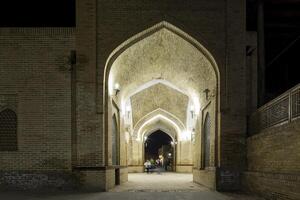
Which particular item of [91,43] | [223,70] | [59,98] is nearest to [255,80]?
[223,70]

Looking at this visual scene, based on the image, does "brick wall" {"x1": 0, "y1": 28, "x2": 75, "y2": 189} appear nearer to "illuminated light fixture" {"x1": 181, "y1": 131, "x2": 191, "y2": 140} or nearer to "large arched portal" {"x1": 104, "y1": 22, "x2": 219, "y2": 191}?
"large arched portal" {"x1": 104, "y1": 22, "x2": 219, "y2": 191}

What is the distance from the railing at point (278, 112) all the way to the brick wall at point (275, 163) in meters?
0.24

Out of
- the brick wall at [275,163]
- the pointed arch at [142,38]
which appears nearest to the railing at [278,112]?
the brick wall at [275,163]

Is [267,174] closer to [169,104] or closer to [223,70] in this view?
[223,70]

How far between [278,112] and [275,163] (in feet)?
4.08

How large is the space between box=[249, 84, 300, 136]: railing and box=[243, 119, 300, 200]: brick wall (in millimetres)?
240

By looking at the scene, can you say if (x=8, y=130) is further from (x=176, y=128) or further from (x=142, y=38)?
(x=176, y=128)

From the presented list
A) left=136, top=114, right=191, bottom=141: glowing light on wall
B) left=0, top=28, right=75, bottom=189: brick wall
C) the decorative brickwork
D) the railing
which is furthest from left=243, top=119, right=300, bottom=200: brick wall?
left=136, top=114, right=191, bottom=141: glowing light on wall

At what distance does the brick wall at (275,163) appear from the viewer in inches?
343

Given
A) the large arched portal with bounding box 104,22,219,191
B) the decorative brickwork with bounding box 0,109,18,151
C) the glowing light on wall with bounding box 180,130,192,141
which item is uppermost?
the large arched portal with bounding box 104,22,219,191

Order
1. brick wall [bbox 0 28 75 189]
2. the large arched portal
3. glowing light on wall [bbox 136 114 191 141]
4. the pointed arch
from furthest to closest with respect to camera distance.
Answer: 1. glowing light on wall [bbox 136 114 191 141]
2. the large arched portal
3. the pointed arch
4. brick wall [bbox 0 28 75 189]

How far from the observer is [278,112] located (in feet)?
34.1

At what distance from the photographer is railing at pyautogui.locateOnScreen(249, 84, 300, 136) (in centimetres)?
915

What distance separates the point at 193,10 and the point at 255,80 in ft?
10.0
